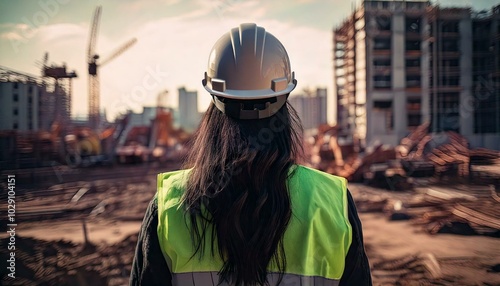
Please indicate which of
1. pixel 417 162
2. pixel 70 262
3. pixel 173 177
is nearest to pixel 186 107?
pixel 417 162

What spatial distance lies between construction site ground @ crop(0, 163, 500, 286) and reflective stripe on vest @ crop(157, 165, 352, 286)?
375 cm

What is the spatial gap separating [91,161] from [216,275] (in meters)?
16.3

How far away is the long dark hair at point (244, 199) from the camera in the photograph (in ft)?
3.30

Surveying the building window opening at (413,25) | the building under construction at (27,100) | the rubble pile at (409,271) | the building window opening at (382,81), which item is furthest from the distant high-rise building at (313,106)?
the rubble pile at (409,271)

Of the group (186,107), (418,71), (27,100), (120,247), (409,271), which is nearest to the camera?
(409,271)

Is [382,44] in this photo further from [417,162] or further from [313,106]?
[313,106]

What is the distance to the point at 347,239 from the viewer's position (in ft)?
3.41

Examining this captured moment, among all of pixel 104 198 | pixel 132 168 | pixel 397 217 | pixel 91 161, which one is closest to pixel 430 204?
pixel 397 217

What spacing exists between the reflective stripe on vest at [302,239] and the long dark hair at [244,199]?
27 millimetres

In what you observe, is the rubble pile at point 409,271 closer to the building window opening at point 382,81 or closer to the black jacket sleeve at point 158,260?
the black jacket sleeve at point 158,260

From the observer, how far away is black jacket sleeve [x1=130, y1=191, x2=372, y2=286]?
105 cm

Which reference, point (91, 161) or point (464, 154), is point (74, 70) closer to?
point (91, 161)

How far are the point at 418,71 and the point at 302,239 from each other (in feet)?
45.4

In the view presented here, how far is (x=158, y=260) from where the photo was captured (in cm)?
105
